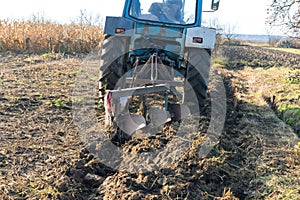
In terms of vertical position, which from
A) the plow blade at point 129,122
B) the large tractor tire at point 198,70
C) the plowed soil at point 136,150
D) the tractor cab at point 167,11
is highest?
the tractor cab at point 167,11

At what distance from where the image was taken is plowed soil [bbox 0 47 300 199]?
3.46 m

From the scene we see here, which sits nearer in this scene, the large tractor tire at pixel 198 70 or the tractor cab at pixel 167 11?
the tractor cab at pixel 167 11

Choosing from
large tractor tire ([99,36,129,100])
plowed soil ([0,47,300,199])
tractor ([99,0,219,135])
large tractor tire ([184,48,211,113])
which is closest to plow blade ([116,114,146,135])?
plowed soil ([0,47,300,199])

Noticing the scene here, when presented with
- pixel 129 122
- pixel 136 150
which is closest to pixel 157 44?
pixel 129 122

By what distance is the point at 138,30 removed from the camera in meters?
5.40

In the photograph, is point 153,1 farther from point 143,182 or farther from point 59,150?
point 143,182

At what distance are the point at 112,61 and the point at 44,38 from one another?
810 cm

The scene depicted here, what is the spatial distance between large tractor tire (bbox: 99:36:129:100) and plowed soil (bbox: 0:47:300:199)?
570 millimetres

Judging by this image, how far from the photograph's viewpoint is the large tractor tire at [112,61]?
5.52 metres

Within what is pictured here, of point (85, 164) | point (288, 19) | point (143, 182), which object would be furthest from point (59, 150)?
point (288, 19)

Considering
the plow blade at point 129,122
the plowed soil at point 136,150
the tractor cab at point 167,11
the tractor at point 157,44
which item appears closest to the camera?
the plowed soil at point 136,150

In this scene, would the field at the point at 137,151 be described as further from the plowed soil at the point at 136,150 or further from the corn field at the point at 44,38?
the corn field at the point at 44,38

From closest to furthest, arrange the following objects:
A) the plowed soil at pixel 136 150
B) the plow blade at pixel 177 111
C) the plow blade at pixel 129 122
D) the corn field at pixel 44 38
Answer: the plowed soil at pixel 136 150, the plow blade at pixel 129 122, the plow blade at pixel 177 111, the corn field at pixel 44 38

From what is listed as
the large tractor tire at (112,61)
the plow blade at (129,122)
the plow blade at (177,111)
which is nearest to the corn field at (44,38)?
the large tractor tire at (112,61)
